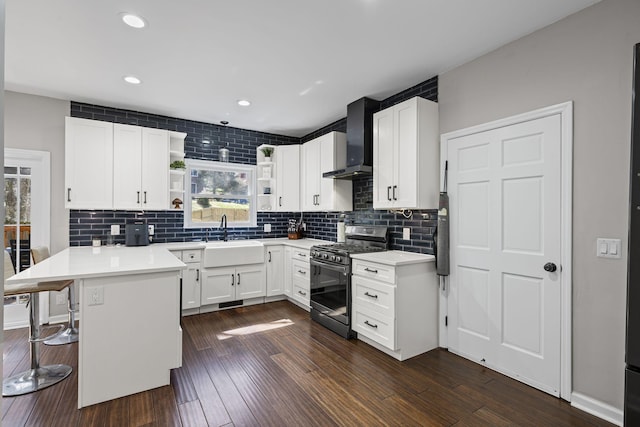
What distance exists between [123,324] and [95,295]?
0.94 feet

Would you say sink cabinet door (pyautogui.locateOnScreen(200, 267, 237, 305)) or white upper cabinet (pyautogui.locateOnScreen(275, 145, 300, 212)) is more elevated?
white upper cabinet (pyautogui.locateOnScreen(275, 145, 300, 212))

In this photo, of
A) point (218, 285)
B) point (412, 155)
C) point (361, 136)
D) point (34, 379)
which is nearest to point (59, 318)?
point (34, 379)

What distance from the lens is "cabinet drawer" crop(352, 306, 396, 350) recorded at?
2.84 meters

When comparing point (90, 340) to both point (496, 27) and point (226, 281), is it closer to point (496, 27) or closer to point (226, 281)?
point (226, 281)

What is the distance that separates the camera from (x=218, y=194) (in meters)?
4.86

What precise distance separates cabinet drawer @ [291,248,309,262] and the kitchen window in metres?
1.00

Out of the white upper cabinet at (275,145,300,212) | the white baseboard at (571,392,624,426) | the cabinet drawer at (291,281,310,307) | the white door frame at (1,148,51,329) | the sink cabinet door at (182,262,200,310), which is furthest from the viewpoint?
the white upper cabinet at (275,145,300,212)

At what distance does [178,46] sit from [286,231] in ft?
11.0

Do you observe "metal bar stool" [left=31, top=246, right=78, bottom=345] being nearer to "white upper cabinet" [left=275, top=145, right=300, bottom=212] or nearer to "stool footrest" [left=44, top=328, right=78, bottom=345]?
"stool footrest" [left=44, top=328, right=78, bottom=345]

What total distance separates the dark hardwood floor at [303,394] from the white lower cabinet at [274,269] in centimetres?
142

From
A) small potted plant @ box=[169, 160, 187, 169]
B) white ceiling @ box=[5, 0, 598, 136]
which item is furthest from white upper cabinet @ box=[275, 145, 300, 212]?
small potted plant @ box=[169, 160, 187, 169]

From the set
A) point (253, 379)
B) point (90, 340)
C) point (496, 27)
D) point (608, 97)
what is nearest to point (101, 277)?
point (90, 340)

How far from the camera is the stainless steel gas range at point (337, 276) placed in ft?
11.0

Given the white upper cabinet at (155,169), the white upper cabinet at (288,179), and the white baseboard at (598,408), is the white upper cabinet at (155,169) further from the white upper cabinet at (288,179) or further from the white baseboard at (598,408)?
the white baseboard at (598,408)
